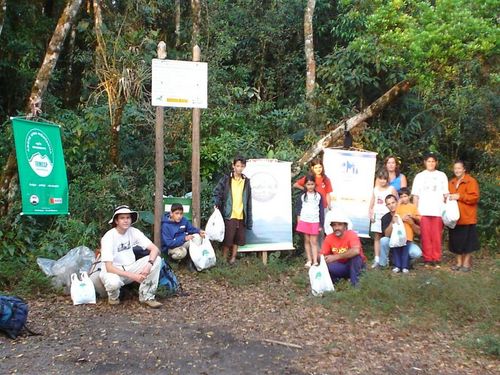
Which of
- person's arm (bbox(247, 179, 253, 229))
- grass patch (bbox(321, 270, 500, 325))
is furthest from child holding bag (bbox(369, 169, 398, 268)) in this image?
person's arm (bbox(247, 179, 253, 229))

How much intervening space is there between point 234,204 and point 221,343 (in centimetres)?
371

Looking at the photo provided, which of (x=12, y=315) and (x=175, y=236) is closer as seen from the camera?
(x=12, y=315)

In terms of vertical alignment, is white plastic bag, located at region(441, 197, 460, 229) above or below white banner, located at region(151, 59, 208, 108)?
below

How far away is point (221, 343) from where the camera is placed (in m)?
5.77

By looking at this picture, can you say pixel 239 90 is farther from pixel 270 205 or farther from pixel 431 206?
pixel 431 206

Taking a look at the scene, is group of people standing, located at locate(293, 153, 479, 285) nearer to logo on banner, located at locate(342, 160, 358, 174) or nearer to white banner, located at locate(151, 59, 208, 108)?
logo on banner, located at locate(342, 160, 358, 174)

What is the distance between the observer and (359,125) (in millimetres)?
12578

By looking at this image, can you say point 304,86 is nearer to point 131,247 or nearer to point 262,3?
point 262,3

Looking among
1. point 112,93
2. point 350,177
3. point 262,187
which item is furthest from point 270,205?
point 112,93

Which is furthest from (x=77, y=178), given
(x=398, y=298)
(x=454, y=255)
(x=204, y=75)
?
(x=454, y=255)

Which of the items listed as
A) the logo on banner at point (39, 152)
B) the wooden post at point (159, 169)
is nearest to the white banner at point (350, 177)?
the wooden post at point (159, 169)

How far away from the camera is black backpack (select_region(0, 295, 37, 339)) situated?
5629 mm

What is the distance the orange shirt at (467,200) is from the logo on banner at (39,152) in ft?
19.4

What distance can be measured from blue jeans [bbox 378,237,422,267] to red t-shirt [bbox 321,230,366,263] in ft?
4.07
